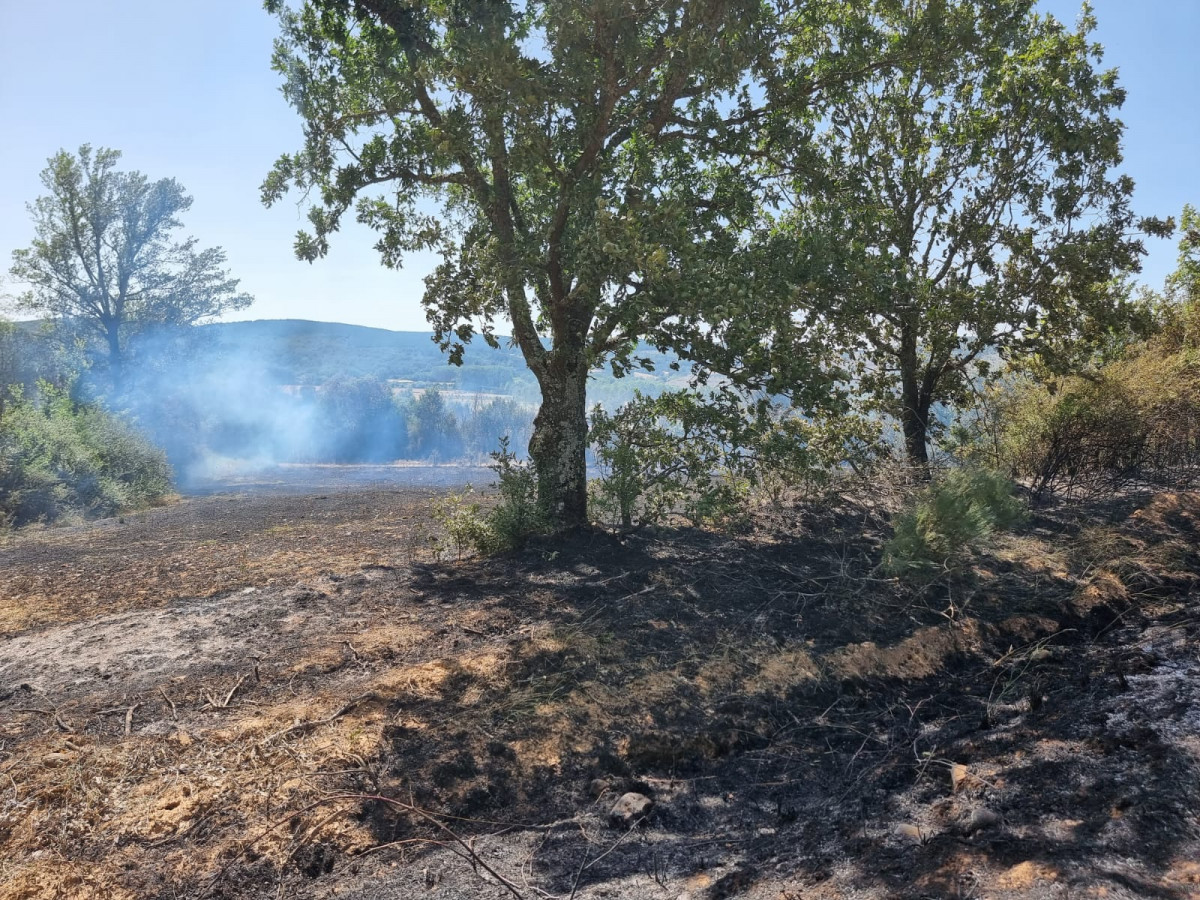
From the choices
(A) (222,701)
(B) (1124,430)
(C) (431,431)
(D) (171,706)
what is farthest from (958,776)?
(C) (431,431)

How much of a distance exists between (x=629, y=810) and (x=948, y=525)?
4.18m

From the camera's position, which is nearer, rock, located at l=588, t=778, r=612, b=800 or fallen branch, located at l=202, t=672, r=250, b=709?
rock, located at l=588, t=778, r=612, b=800

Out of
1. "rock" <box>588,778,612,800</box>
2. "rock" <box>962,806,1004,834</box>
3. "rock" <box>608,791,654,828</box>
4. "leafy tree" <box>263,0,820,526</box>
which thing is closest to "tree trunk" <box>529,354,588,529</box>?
"leafy tree" <box>263,0,820,526</box>

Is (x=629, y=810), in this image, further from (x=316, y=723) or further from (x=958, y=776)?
(x=316, y=723)

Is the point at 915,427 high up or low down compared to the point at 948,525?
up

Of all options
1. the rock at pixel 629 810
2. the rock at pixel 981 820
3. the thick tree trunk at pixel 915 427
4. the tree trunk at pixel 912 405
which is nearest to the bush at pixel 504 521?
the rock at pixel 629 810

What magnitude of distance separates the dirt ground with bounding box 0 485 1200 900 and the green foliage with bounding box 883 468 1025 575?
276mm

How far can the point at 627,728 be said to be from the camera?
15.0ft

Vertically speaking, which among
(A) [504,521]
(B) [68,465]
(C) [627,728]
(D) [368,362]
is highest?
(D) [368,362]

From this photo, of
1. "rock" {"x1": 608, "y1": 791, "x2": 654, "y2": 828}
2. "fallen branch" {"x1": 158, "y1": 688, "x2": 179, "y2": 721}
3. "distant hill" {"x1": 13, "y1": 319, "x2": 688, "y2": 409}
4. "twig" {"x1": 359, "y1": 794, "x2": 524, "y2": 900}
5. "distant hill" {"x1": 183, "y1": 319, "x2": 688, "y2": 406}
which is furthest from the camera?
"distant hill" {"x1": 183, "y1": 319, "x2": 688, "y2": 406}

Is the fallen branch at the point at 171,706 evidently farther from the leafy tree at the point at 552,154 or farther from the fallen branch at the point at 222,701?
the leafy tree at the point at 552,154

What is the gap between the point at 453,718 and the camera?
183 inches

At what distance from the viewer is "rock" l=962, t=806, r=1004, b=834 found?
3.06 m

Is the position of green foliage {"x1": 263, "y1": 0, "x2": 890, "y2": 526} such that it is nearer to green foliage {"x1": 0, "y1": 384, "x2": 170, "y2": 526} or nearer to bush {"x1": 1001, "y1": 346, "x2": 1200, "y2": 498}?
bush {"x1": 1001, "y1": 346, "x2": 1200, "y2": 498}
